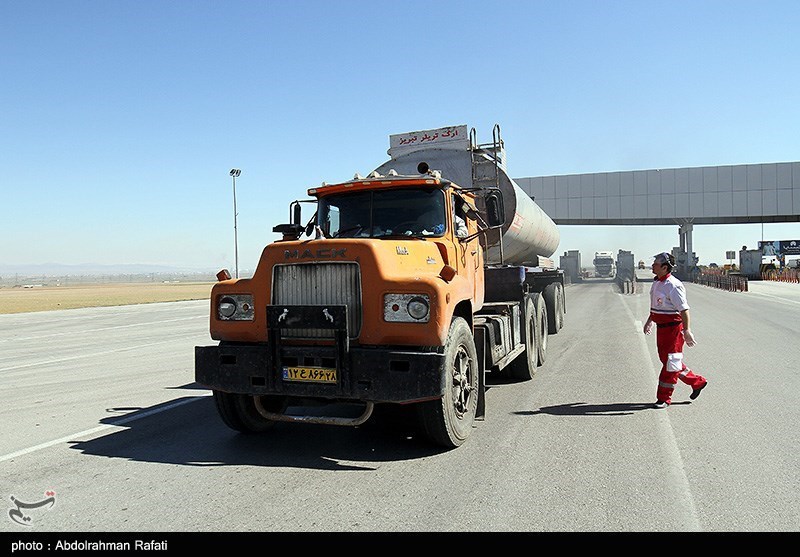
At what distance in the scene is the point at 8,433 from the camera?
629cm

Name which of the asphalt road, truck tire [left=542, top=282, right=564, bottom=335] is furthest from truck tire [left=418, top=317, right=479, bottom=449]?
truck tire [left=542, top=282, right=564, bottom=335]

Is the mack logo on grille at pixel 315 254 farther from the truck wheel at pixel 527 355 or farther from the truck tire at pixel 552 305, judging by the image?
the truck tire at pixel 552 305

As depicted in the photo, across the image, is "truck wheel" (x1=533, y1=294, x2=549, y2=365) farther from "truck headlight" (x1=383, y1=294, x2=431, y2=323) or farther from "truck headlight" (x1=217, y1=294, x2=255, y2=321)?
"truck headlight" (x1=217, y1=294, x2=255, y2=321)

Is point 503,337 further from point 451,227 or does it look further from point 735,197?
point 735,197

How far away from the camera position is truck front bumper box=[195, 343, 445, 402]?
488 cm

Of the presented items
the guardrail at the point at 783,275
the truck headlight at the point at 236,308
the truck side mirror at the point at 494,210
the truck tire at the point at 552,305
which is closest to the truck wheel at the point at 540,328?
the truck tire at the point at 552,305

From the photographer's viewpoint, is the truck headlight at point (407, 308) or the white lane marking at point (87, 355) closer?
the truck headlight at point (407, 308)

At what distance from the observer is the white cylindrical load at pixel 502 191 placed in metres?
9.98

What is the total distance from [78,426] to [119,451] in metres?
1.32

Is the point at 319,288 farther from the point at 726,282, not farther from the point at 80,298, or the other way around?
the point at 80,298

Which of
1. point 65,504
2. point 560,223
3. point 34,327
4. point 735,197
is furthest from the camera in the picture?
point 560,223

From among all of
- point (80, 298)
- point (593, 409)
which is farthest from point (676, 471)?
point (80, 298)

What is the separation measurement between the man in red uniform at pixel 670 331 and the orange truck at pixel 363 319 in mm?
1969
